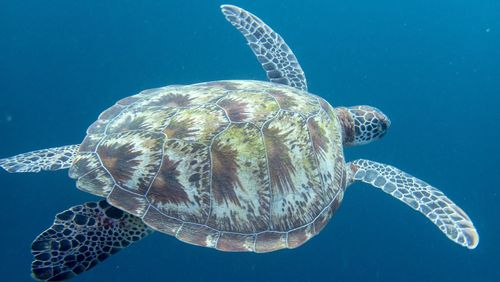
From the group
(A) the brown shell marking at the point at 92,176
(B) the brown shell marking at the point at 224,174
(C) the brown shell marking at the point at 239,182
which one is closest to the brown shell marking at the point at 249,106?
(C) the brown shell marking at the point at 239,182

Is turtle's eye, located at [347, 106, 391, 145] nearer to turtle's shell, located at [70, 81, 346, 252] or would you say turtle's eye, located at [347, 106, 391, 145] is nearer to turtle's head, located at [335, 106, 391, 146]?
turtle's head, located at [335, 106, 391, 146]

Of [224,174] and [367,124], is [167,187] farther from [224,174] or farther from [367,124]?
[367,124]

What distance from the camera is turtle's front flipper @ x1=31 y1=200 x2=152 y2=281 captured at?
121 inches

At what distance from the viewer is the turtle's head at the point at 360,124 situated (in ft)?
16.6

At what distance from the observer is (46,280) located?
3.04 metres

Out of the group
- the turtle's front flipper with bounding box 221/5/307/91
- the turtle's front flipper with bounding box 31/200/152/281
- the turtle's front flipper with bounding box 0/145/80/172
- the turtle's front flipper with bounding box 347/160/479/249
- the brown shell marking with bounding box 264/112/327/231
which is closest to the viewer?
the turtle's front flipper with bounding box 31/200/152/281

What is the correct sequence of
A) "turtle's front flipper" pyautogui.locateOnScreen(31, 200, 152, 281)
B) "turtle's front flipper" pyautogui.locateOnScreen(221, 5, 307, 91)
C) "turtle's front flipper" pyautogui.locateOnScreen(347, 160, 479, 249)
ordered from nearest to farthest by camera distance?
"turtle's front flipper" pyautogui.locateOnScreen(31, 200, 152, 281) < "turtle's front flipper" pyautogui.locateOnScreen(347, 160, 479, 249) < "turtle's front flipper" pyautogui.locateOnScreen(221, 5, 307, 91)

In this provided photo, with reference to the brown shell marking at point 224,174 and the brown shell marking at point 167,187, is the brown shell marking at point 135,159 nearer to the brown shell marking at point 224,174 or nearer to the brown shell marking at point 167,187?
the brown shell marking at point 167,187

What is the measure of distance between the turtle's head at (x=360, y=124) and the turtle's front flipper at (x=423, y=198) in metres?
0.44

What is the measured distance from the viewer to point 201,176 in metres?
3.22

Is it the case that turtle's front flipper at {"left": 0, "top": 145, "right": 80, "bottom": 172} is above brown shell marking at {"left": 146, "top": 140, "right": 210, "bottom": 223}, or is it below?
below

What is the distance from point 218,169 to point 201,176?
16cm

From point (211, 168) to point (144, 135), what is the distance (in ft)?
2.29

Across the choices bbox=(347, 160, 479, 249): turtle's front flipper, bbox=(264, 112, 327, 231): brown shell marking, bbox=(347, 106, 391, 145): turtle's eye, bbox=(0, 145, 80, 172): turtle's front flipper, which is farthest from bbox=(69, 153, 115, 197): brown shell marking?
bbox=(347, 106, 391, 145): turtle's eye
